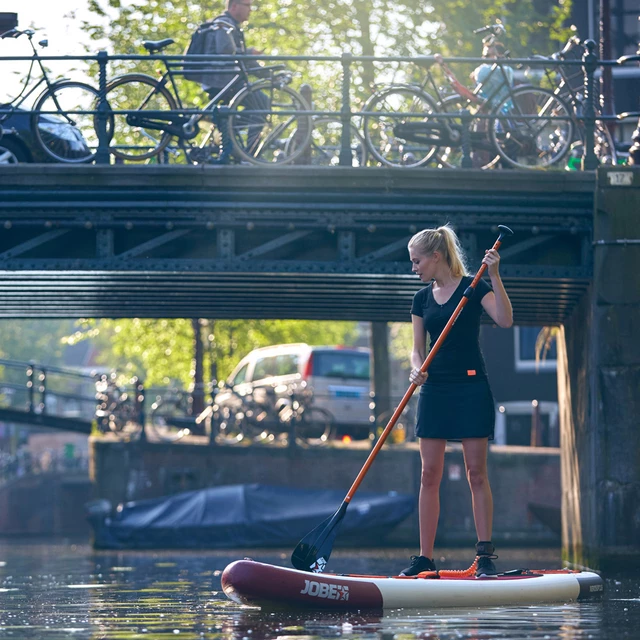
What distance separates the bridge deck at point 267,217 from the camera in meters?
12.5

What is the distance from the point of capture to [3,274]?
13109 mm

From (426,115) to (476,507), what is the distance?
514cm

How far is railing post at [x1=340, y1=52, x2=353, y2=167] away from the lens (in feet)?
39.9

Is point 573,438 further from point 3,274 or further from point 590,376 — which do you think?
point 3,274

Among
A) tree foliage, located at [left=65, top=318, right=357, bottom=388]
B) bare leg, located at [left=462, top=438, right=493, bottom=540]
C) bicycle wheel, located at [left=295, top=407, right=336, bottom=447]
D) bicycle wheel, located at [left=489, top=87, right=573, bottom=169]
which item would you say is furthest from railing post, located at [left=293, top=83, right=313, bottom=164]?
tree foliage, located at [left=65, top=318, right=357, bottom=388]

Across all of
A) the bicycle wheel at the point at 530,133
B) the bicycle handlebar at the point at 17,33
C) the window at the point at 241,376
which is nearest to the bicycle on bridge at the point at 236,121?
the bicycle handlebar at the point at 17,33

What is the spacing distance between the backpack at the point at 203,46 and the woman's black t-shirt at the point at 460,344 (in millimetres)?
5953

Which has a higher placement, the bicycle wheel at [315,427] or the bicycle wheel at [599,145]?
the bicycle wheel at [599,145]

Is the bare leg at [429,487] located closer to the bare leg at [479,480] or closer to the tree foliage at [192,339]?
the bare leg at [479,480]

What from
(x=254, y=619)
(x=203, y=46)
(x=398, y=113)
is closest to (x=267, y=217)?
(x=398, y=113)

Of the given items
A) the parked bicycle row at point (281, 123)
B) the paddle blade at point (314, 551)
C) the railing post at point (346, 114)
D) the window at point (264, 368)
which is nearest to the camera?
the paddle blade at point (314, 551)

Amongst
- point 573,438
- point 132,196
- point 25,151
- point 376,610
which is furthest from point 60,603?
point 573,438

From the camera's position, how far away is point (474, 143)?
1330 cm

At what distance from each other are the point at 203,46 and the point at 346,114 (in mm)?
1696
